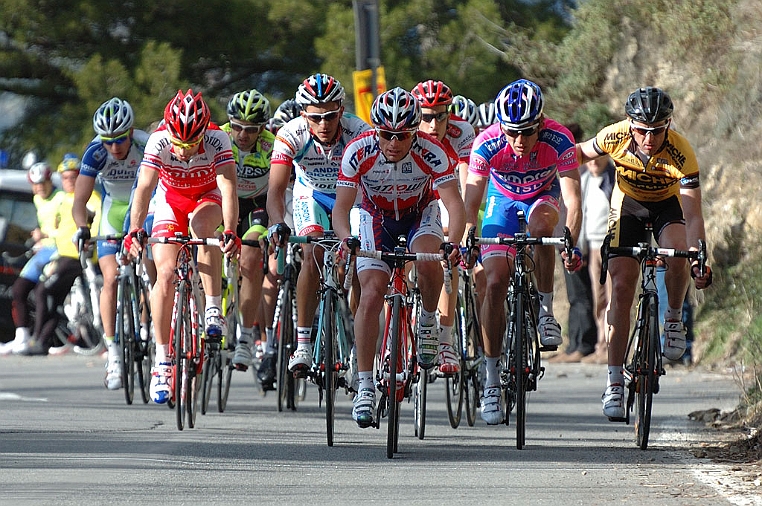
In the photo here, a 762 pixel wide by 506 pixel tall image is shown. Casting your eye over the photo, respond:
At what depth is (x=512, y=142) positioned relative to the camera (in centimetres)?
1082

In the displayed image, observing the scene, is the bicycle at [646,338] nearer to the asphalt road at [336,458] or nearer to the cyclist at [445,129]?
the asphalt road at [336,458]

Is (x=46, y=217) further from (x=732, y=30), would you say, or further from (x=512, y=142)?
(x=512, y=142)

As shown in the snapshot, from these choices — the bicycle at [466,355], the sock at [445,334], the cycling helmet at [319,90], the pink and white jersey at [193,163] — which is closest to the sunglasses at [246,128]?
the pink and white jersey at [193,163]

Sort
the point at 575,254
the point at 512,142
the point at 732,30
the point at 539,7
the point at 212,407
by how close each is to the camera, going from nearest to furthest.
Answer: the point at 575,254
the point at 512,142
the point at 212,407
the point at 732,30
the point at 539,7

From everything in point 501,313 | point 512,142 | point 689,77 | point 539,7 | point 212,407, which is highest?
point 539,7

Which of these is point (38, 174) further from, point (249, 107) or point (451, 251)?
point (451, 251)

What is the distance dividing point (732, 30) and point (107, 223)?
887cm

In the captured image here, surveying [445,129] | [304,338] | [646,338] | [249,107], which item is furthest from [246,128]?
[646,338]

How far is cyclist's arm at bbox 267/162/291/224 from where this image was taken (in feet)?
36.0

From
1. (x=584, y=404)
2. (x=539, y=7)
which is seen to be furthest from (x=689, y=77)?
(x=584, y=404)

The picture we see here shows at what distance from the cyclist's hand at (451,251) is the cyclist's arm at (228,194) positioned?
84.5 inches

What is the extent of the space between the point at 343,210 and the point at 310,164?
1.78 meters

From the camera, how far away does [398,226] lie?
1059cm

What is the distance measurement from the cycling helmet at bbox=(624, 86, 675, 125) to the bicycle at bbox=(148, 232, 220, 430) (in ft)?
9.83
